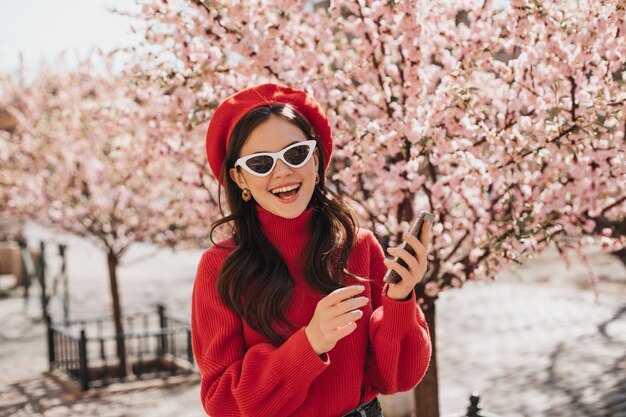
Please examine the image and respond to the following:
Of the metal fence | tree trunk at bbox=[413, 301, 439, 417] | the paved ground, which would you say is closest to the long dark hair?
tree trunk at bbox=[413, 301, 439, 417]

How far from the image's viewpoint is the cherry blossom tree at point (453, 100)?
349 cm

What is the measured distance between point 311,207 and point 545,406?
6460 millimetres

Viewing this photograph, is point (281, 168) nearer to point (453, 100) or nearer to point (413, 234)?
point (413, 234)

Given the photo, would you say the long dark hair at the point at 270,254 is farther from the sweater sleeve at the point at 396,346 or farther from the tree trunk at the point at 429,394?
the tree trunk at the point at 429,394

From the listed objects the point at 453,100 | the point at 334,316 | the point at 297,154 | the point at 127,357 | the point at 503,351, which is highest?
the point at 453,100

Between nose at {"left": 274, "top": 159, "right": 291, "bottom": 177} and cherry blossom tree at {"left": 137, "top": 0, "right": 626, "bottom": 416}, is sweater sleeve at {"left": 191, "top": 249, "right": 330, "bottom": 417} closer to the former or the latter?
nose at {"left": 274, "top": 159, "right": 291, "bottom": 177}

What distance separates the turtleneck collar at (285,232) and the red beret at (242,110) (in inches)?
9.7

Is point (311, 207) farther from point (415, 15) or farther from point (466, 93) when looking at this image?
point (415, 15)

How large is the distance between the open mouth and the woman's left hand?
16.0 inches

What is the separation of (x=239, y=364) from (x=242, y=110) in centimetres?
79

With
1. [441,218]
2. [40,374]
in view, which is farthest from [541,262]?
[441,218]

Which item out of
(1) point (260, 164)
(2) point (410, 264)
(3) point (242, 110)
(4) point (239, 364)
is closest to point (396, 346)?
(2) point (410, 264)

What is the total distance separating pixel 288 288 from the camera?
2168mm

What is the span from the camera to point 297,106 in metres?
2.39
